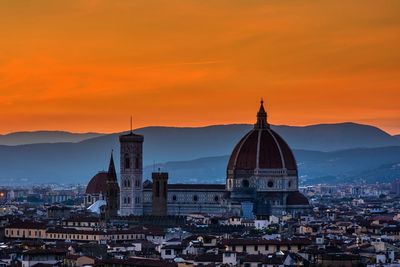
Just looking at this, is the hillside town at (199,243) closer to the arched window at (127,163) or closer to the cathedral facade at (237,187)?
the cathedral facade at (237,187)

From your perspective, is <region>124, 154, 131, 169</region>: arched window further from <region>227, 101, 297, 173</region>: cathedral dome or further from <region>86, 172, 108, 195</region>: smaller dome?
<region>86, 172, 108, 195</region>: smaller dome

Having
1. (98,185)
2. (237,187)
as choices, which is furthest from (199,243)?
(98,185)

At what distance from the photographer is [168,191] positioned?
14700 cm

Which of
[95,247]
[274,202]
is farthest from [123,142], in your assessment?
[95,247]

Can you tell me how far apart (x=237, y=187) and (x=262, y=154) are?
384 cm

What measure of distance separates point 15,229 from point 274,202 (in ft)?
137

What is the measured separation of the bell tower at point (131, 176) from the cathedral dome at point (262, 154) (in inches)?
346

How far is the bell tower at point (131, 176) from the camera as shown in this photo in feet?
473

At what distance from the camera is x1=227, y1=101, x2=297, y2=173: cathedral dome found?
14588 centimetres

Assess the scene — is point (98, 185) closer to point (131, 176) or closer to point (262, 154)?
point (131, 176)

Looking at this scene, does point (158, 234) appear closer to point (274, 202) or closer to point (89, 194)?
point (274, 202)

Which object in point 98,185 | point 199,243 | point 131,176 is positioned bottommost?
point 199,243

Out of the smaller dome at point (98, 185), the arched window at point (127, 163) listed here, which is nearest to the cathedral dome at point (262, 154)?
the arched window at point (127, 163)

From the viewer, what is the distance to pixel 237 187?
5748 inches
